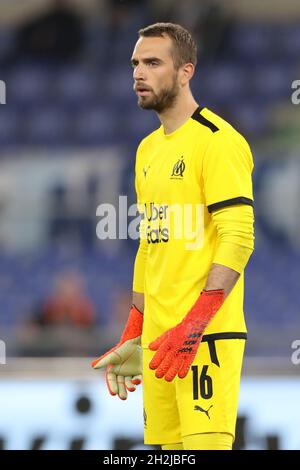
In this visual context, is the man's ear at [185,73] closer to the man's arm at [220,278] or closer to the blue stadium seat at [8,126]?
the man's arm at [220,278]

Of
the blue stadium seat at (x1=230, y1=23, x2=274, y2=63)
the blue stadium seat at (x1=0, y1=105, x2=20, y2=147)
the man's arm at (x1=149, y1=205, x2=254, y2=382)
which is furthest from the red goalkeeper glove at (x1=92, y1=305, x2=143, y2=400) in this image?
the blue stadium seat at (x1=230, y1=23, x2=274, y2=63)

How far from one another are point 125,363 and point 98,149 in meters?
5.22

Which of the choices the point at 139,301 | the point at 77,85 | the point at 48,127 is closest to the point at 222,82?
the point at 77,85

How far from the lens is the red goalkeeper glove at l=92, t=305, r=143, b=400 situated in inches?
144

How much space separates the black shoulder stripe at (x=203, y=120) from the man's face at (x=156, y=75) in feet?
0.29

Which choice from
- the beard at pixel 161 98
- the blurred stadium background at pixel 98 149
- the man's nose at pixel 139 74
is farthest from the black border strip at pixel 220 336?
the blurred stadium background at pixel 98 149

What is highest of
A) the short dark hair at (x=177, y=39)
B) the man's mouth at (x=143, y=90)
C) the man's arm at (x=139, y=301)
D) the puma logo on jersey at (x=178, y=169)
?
the short dark hair at (x=177, y=39)

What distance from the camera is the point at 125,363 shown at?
3.66 m

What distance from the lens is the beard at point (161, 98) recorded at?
11.1 ft

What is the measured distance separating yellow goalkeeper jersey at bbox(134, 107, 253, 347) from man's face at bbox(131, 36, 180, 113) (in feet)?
0.40

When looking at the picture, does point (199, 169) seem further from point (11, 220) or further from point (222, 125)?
point (11, 220)
